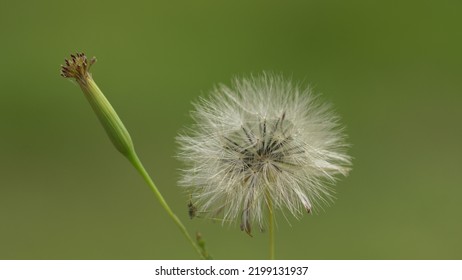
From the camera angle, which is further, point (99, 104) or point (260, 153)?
point (260, 153)

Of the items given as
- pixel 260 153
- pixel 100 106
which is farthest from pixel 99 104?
pixel 260 153

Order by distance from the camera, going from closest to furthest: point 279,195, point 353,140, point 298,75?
1. point 279,195
2. point 353,140
3. point 298,75

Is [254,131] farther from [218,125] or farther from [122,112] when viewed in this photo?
[122,112]

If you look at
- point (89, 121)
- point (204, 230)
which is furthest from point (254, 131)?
point (89, 121)

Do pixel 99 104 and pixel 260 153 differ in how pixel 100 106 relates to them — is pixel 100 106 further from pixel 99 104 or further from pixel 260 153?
pixel 260 153

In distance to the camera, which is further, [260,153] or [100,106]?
[260,153]

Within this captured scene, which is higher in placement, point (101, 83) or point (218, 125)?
point (101, 83)
